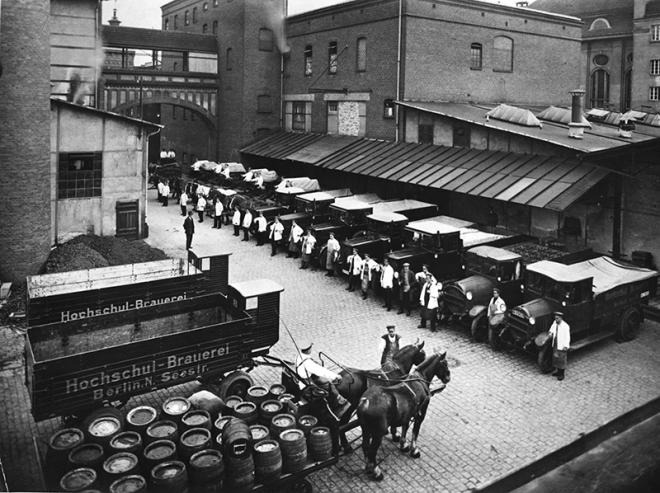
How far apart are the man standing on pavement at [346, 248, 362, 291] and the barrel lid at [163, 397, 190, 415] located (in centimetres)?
1127

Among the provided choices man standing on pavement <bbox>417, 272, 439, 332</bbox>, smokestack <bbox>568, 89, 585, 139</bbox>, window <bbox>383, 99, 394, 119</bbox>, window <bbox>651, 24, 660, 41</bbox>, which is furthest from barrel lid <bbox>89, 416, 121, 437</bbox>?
window <bbox>651, 24, 660, 41</bbox>

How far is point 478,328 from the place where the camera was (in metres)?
17.2

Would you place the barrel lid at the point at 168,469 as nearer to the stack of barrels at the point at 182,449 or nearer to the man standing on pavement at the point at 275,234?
the stack of barrels at the point at 182,449

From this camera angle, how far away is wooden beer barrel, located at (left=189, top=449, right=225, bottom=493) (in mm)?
8758

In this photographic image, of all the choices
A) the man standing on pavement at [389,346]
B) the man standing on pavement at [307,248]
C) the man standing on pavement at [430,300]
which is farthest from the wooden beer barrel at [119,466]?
the man standing on pavement at [307,248]

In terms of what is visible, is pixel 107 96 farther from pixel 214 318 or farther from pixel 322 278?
pixel 214 318

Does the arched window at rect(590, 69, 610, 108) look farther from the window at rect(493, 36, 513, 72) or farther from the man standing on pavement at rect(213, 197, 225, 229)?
the man standing on pavement at rect(213, 197, 225, 229)

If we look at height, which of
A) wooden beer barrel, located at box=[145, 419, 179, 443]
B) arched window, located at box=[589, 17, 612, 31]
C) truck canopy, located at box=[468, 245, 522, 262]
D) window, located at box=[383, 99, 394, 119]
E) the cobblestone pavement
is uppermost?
arched window, located at box=[589, 17, 612, 31]

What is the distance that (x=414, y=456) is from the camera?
36.9 feet

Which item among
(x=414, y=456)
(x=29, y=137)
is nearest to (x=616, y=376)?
(x=414, y=456)

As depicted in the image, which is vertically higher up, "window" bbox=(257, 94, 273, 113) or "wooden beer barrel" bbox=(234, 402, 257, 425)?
"window" bbox=(257, 94, 273, 113)

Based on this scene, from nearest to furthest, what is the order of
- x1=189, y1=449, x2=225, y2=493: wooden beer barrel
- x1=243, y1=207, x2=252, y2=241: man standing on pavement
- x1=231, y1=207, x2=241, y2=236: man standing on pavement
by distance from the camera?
1. x1=189, y1=449, x2=225, y2=493: wooden beer barrel
2. x1=243, y1=207, x2=252, y2=241: man standing on pavement
3. x1=231, y1=207, x2=241, y2=236: man standing on pavement

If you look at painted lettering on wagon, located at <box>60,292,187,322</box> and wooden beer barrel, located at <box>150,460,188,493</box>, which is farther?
painted lettering on wagon, located at <box>60,292,187,322</box>

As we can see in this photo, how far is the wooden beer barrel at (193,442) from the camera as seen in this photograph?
9.17 m
